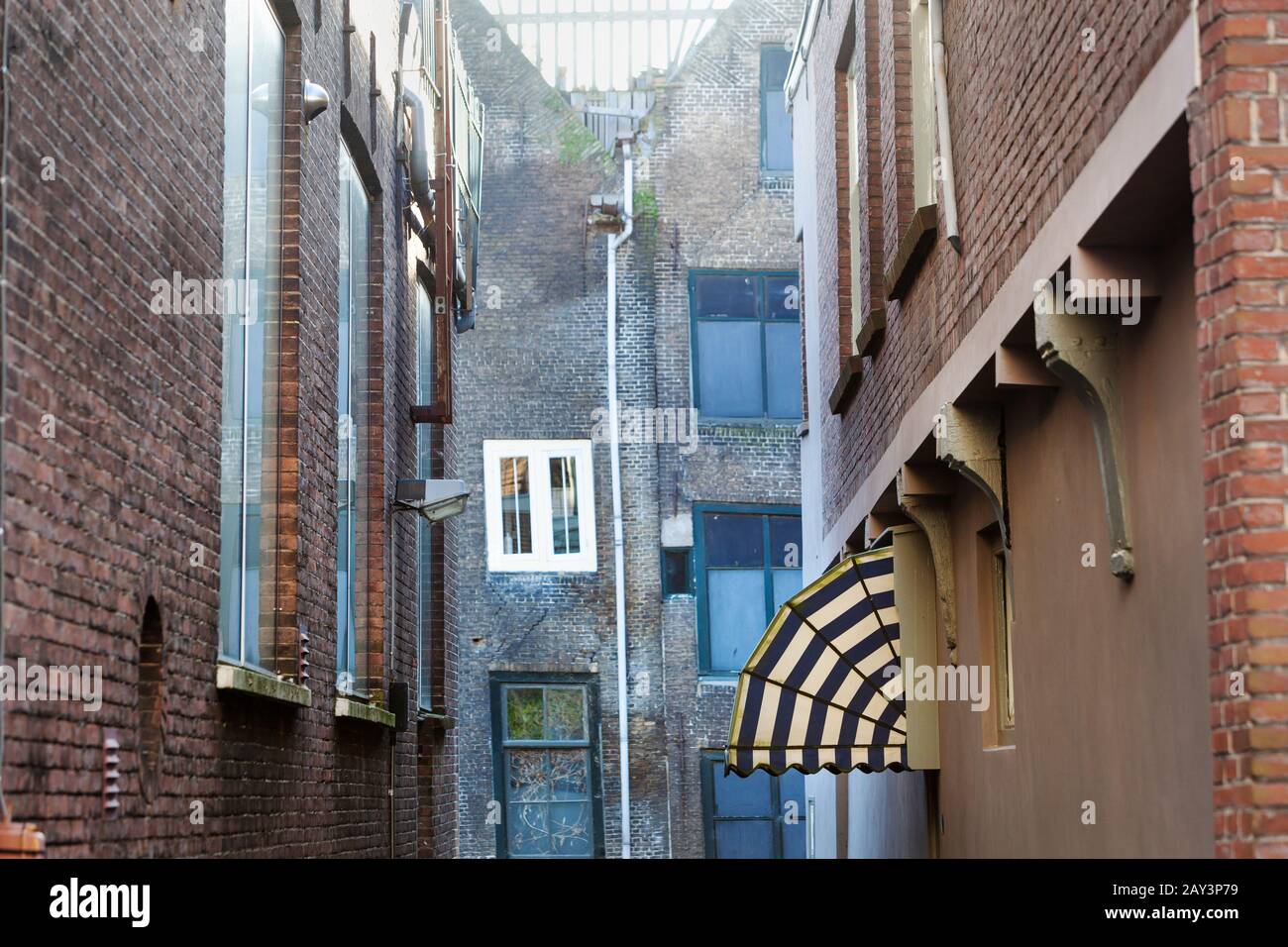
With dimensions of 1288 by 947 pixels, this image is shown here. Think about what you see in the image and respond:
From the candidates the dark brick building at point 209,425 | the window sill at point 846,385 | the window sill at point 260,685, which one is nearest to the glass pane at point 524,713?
the dark brick building at point 209,425

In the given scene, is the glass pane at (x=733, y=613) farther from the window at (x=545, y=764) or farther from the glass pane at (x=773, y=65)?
the glass pane at (x=773, y=65)

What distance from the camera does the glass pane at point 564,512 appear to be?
80.0 feet

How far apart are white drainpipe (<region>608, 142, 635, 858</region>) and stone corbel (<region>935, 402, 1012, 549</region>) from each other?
50.6ft

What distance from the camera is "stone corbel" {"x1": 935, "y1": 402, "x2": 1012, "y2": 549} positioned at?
8719 millimetres

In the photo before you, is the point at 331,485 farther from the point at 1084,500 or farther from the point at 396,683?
the point at 1084,500

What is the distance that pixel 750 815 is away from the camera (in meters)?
23.9

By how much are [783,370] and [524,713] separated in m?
5.92

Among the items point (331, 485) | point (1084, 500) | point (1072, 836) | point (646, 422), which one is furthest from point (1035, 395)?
point (646, 422)

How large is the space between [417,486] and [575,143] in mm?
13245

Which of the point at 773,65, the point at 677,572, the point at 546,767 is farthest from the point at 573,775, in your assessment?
the point at 773,65

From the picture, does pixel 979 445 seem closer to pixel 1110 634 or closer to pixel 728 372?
pixel 1110 634

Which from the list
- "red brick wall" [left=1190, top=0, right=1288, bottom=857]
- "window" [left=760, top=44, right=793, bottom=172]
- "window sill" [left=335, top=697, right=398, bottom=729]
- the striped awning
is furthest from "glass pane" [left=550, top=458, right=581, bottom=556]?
"red brick wall" [left=1190, top=0, right=1288, bottom=857]

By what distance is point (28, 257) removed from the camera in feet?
18.1

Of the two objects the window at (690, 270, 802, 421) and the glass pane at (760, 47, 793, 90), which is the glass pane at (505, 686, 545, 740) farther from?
the glass pane at (760, 47, 793, 90)
